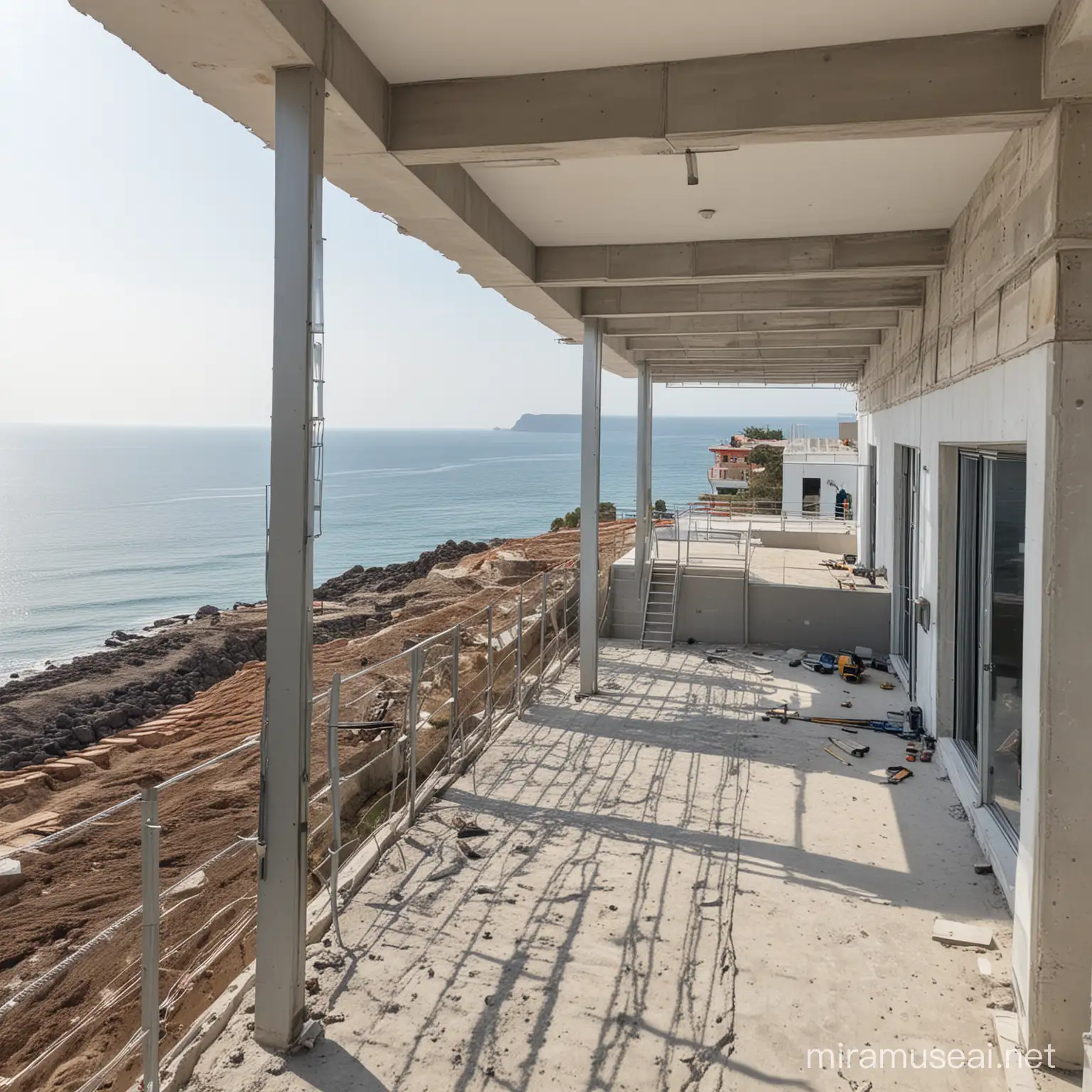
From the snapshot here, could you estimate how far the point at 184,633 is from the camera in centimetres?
3222

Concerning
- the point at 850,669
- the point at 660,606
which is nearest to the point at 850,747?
the point at 850,669

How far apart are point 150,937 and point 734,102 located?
4.61m

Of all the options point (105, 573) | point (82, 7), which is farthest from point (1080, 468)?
point (105, 573)

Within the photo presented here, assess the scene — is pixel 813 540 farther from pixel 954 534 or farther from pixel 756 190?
pixel 756 190

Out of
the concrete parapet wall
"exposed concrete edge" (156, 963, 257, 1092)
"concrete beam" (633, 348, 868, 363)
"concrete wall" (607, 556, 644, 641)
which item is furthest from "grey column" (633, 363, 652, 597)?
"exposed concrete edge" (156, 963, 257, 1092)

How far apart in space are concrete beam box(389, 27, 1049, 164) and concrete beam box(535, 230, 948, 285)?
3.59 m

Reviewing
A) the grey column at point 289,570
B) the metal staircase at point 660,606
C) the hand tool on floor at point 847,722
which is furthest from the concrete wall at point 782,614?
the grey column at point 289,570

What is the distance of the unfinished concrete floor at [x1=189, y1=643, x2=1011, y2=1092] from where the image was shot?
4.11 meters

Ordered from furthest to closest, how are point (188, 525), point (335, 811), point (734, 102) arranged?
point (188, 525)
point (335, 811)
point (734, 102)

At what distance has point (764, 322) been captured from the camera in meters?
11.6

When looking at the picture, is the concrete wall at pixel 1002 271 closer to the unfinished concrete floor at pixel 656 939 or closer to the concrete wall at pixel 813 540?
the unfinished concrete floor at pixel 656 939

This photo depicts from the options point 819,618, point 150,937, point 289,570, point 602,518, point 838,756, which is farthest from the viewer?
point 602,518

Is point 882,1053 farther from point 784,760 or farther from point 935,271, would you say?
point 935,271

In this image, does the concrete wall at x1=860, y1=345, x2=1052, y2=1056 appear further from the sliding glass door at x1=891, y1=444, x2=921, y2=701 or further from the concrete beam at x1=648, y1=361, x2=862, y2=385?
the concrete beam at x1=648, y1=361, x2=862, y2=385
